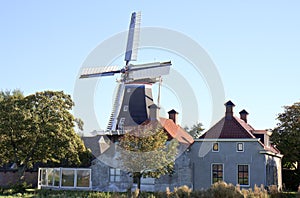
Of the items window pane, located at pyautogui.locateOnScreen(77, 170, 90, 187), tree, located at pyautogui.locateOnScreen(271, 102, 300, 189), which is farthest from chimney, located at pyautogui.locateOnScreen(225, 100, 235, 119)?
window pane, located at pyautogui.locateOnScreen(77, 170, 90, 187)

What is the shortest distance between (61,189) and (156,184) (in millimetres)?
7382

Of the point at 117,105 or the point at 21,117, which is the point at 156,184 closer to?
the point at 117,105

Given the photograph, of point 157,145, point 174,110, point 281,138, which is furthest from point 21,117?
point 281,138

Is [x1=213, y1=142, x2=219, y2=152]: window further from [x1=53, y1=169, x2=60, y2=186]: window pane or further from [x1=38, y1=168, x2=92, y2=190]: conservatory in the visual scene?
[x1=53, y1=169, x2=60, y2=186]: window pane

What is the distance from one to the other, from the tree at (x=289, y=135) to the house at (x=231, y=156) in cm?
489

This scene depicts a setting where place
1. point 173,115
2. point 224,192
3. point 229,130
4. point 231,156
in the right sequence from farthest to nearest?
point 173,115, point 229,130, point 231,156, point 224,192

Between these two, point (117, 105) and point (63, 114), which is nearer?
point (63, 114)

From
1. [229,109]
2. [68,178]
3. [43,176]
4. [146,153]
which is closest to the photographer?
[146,153]

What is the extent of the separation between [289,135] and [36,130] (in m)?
19.8

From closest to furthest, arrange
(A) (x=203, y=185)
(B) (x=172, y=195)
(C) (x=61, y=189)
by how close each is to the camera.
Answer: (B) (x=172, y=195) < (A) (x=203, y=185) < (C) (x=61, y=189)

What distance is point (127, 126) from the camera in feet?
121

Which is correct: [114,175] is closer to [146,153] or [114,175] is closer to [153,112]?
[153,112]

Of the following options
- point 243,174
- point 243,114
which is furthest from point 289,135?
point 243,174

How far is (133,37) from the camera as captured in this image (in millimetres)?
40938
